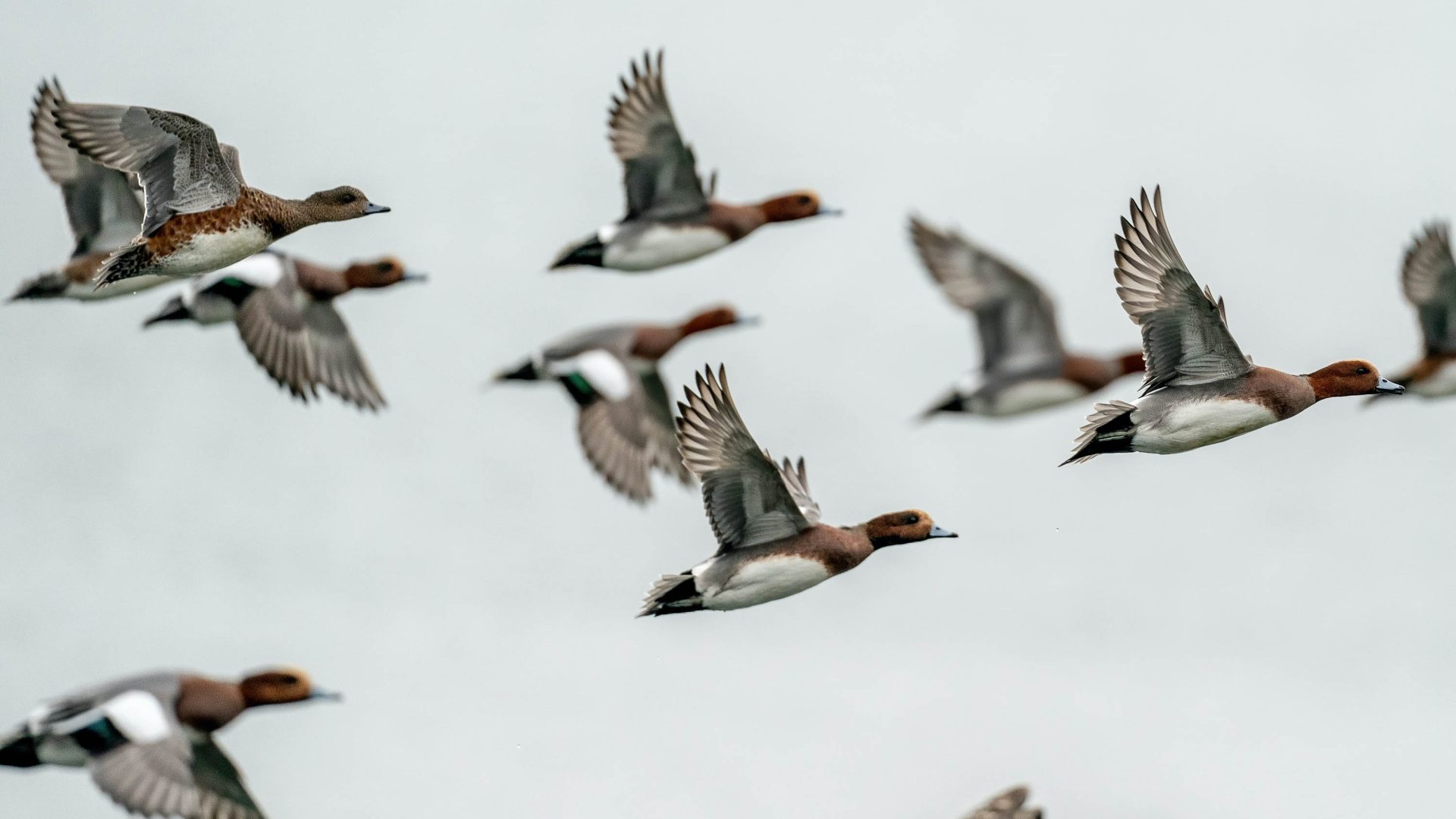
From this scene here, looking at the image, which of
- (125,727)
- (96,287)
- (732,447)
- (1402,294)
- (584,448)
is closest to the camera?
(125,727)

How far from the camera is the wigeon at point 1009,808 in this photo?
21.5 metres

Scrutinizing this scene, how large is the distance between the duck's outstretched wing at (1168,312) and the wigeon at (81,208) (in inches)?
375

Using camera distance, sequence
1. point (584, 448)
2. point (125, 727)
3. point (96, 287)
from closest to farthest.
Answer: point (125, 727)
point (96, 287)
point (584, 448)

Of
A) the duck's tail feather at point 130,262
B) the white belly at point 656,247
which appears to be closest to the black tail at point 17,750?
the duck's tail feather at point 130,262

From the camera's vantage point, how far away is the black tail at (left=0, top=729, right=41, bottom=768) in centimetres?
1852

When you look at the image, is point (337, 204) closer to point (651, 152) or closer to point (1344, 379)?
point (651, 152)

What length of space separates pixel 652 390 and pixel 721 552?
17.5 ft

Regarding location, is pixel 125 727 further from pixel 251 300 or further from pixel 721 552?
pixel 251 300

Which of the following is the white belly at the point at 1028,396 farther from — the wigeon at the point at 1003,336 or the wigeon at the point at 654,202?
the wigeon at the point at 654,202

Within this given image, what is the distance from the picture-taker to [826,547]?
67.9 ft

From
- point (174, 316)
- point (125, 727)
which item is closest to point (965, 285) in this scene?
point (174, 316)

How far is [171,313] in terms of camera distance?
25.5m

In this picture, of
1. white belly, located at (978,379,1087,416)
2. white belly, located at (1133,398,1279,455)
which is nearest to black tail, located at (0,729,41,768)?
white belly, located at (1133,398,1279,455)

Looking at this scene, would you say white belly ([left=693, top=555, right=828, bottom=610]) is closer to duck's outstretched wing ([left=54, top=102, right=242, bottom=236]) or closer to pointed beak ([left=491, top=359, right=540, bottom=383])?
duck's outstretched wing ([left=54, top=102, right=242, bottom=236])
